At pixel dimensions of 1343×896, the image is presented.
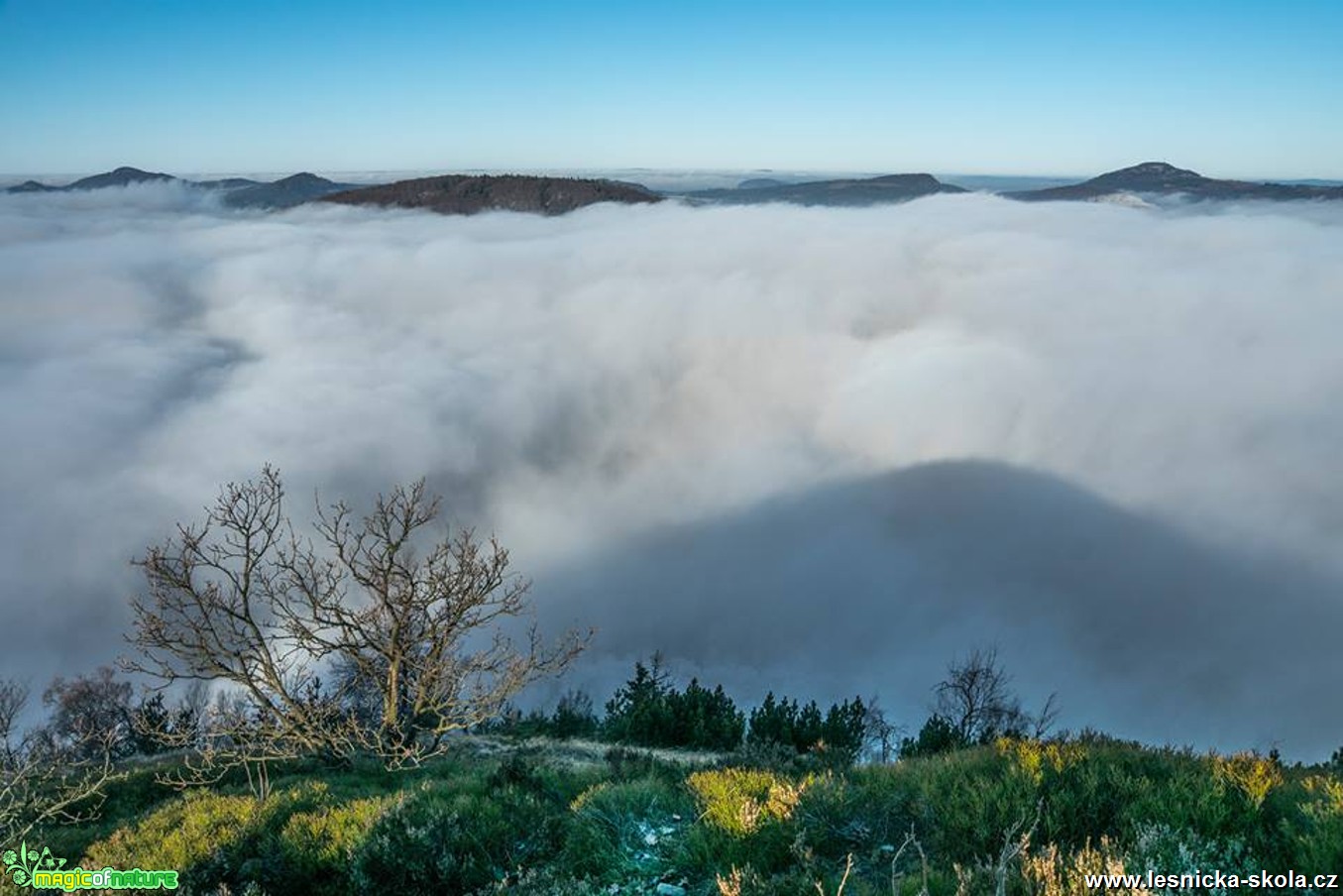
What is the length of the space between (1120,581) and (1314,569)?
41.9 meters

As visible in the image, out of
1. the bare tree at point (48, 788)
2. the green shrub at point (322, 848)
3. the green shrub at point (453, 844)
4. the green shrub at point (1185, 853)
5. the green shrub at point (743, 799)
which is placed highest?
the green shrub at point (1185, 853)

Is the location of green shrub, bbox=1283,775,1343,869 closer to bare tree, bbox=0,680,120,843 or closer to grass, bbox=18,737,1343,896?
grass, bbox=18,737,1343,896

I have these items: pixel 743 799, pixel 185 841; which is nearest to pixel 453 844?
pixel 743 799

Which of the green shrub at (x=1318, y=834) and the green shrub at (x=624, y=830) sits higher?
the green shrub at (x=1318, y=834)

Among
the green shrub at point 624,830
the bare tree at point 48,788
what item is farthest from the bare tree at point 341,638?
the green shrub at point 624,830

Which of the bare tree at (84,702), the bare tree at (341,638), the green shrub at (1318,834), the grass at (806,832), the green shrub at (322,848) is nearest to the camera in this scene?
the green shrub at (1318,834)

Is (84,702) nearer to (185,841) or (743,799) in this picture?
(185,841)

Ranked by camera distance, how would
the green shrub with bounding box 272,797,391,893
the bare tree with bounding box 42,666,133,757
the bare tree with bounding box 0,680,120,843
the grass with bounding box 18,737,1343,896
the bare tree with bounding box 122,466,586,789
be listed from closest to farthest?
1. the grass with bounding box 18,737,1343,896
2. the green shrub with bounding box 272,797,391,893
3. the bare tree with bounding box 0,680,120,843
4. the bare tree with bounding box 122,466,586,789
5. the bare tree with bounding box 42,666,133,757

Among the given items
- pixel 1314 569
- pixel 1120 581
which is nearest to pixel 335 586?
pixel 1120 581

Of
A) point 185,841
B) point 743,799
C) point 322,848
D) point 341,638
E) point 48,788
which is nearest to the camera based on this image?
point 743,799

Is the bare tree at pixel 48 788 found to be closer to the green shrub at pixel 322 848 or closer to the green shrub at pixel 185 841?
the green shrub at pixel 185 841

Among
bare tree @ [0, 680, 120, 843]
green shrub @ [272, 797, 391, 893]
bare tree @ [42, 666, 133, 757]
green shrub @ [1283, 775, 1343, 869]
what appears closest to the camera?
green shrub @ [1283, 775, 1343, 869]

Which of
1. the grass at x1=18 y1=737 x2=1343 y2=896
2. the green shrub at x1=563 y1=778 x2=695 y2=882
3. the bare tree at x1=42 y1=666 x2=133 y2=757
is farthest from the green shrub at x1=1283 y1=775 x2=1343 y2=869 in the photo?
the bare tree at x1=42 y1=666 x2=133 y2=757

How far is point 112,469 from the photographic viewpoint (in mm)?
175125
